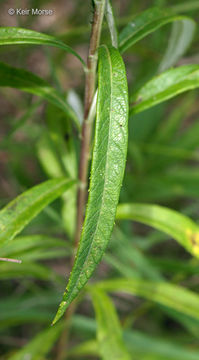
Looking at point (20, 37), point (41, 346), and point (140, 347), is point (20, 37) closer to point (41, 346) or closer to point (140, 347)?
point (41, 346)

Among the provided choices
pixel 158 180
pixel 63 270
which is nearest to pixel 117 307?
pixel 63 270

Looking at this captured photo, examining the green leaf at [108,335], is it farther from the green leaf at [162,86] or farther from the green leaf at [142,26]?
the green leaf at [142,26]

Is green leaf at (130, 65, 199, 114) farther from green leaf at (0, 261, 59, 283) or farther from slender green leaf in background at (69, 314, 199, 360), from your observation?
slender green leaf in background at (69, 314, 199, 360)

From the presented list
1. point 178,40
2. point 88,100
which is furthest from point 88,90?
point 178,40

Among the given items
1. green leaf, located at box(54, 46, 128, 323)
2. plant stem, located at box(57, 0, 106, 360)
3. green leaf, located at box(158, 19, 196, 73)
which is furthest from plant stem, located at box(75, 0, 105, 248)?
green leaf, located at box(158, 19, 196, 73)

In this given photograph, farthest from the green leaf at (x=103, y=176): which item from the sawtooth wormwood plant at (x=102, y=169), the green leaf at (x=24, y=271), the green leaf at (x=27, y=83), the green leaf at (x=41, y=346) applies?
the green leaf at (x=41, y=346)
